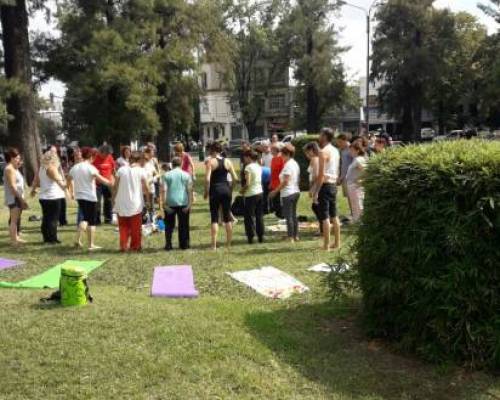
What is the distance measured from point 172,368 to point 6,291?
338cm

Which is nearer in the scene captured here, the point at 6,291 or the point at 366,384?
the point at 366,384

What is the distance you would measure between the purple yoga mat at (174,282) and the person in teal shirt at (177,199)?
62.8 inches

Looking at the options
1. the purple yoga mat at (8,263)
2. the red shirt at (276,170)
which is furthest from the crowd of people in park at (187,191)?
the purple yoga mat at (8,263)

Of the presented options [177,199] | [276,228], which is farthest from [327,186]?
[276,228]

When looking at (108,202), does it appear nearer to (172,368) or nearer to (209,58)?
(172,368)

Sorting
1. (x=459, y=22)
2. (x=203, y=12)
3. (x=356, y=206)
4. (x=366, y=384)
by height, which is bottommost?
(x=366, y=384)

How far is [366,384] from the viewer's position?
14.5ft

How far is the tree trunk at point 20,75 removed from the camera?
2431cm

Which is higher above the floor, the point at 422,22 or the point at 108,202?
the point at 422,22

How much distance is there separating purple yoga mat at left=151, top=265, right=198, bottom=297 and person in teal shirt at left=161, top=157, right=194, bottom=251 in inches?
62.8

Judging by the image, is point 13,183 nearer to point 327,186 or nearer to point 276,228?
point 276,228

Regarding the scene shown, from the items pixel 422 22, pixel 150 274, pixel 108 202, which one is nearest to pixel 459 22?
pixel 422 22

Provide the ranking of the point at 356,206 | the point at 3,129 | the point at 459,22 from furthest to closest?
the point at 459,22 < the point at 3,129 < the point at 356,206

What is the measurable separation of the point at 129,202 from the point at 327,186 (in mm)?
3141
